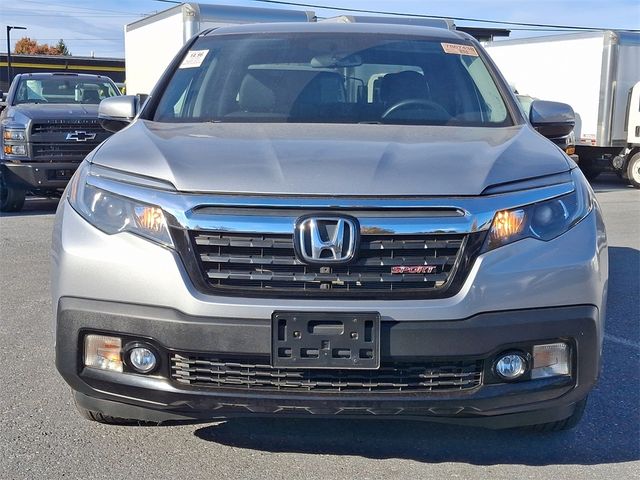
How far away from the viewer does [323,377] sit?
114 inches

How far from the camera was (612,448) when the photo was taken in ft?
11.6

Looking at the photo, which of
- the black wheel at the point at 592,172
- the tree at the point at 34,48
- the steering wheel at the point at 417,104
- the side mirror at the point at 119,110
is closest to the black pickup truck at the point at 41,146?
the side mirror at the point at 119,110

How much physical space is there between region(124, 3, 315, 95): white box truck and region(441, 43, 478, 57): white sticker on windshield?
771 cm

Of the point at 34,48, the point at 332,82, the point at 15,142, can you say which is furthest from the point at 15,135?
the point at 34,48

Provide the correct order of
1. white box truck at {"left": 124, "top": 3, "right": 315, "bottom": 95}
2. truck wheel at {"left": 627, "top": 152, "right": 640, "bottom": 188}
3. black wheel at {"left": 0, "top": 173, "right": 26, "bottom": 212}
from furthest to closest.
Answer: truck wheel at {"left": 627, "top": 152, "right": 640, "bottom": 188}
white box truck at {"left": 124, "top": 3, "right": 315, "bottom": 95}
black wheel at {"left": 0, "top": 173, "right": 26, "bottom": 212}

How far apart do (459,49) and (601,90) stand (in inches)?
518

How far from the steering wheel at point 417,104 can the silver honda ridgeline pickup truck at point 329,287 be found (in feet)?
3.32

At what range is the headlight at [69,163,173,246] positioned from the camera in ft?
9.65

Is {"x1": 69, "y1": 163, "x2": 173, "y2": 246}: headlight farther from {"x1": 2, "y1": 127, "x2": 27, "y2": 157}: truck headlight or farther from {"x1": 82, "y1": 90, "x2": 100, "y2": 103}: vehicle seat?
{"x1": 82, "y1": 90, "x2": 100, "y2": 103}: vehicle seat

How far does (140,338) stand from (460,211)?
46.3 inches

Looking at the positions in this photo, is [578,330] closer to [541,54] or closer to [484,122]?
[484,122]

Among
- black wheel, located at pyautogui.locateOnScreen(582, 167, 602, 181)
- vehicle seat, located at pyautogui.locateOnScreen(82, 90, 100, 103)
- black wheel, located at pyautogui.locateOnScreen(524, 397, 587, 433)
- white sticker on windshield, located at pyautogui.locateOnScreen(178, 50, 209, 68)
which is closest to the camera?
black wheel, located at pyautogui.locateOnScreen(524, 397, 587, 433)

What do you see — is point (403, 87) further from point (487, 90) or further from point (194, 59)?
point (194, 59)

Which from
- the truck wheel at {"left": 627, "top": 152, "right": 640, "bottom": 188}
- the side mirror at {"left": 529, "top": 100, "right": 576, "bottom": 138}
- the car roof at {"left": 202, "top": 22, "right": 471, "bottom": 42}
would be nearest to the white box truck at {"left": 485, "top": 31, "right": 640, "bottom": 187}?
the truck wheel at {"left": 627, "top": 152, "right": 640, "bottom": 188}
